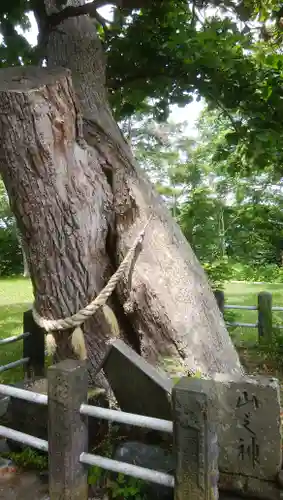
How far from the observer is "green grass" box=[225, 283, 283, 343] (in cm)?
809

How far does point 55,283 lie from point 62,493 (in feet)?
5.20

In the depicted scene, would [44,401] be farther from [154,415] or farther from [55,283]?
Result: [55,283]

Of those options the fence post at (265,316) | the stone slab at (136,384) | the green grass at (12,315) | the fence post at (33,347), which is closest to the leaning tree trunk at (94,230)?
the stone slab at (136,384)

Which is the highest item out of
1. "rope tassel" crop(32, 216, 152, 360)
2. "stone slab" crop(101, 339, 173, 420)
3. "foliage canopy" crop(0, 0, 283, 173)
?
"foliage canopy" crop(0, 0, 283, 173)

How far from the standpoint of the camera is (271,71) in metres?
5.30

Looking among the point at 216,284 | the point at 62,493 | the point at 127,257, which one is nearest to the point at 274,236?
the point at 216,284

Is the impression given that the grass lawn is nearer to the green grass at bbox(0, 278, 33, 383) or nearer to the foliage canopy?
the green grass at bbox(0, 278, 33, 383)

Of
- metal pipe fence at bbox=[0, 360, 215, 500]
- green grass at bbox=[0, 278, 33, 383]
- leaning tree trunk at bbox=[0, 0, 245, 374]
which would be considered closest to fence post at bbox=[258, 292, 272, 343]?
leaning tree trunk at bbox=[0, 0, 245, 374]

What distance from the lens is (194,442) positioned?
7.86 ft

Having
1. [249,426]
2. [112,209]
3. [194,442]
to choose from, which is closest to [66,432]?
[194,442]

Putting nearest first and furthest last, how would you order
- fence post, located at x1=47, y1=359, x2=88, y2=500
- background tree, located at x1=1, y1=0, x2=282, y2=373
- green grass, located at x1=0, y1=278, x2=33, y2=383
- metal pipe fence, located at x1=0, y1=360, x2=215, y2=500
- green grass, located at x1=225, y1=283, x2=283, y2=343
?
metal pipe fence, located at x1=0, y1=360, x2=215, y2=500
fence post, located at x1=47, y1=359, x2=88, y2=500
background tree, located at x1=1, y1=0, x2=282, y2=373
green grass, located at x1=0, y1=278, x2=33, y2=383
green grass, located at x1=225, y1=283, x2=283, y2=343

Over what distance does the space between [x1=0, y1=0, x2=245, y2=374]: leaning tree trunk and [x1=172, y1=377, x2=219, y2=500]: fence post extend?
1.25 m

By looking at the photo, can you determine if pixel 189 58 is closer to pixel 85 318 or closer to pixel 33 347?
pixel 85 318

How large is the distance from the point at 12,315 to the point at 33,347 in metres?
6.00
